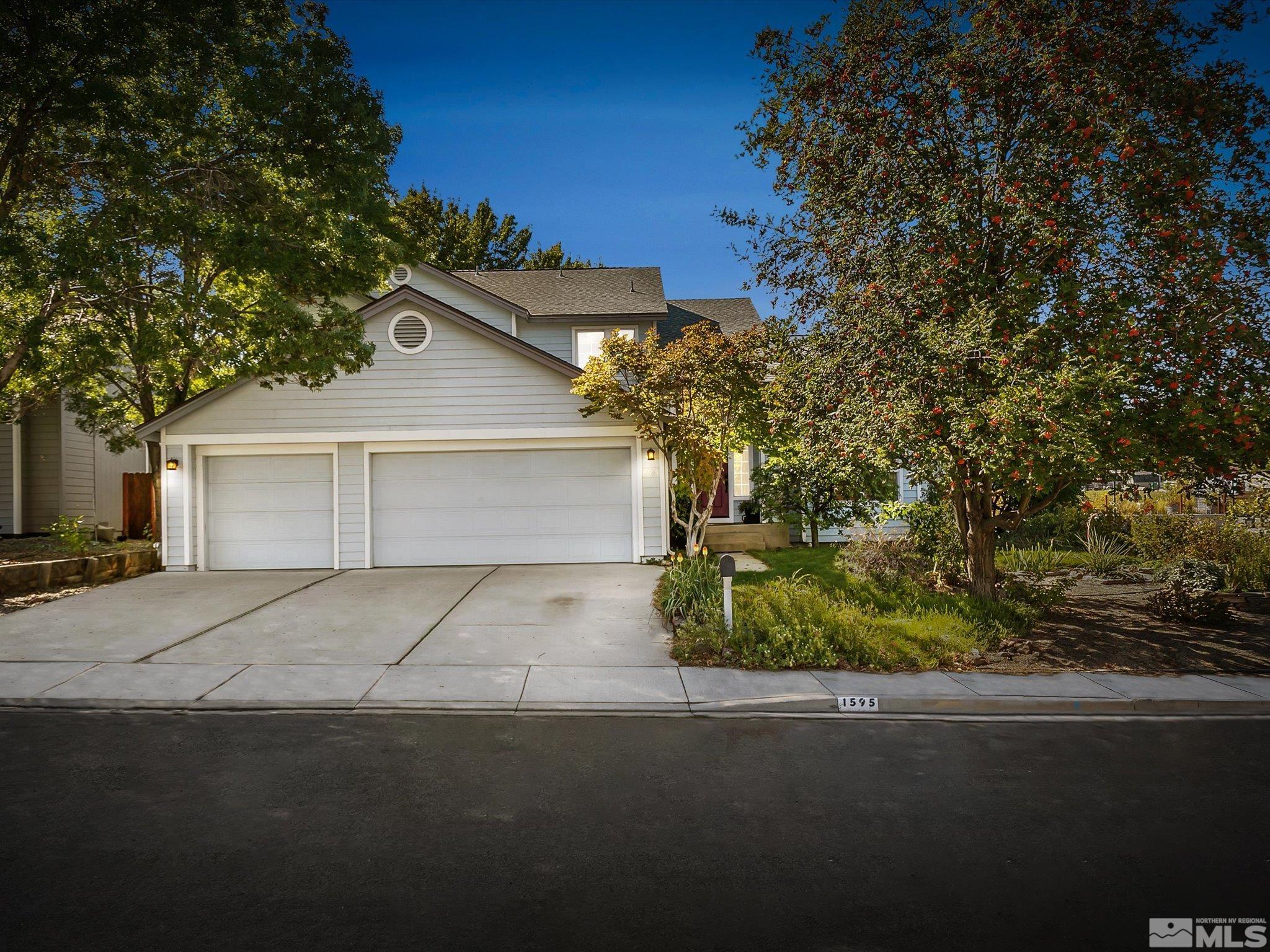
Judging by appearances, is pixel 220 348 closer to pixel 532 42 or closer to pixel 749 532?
pixel 532 42

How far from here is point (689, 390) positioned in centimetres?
1184

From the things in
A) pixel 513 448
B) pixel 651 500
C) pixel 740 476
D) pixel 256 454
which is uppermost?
pixel 513 448

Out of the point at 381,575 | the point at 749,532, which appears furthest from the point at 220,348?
the point at 749,532

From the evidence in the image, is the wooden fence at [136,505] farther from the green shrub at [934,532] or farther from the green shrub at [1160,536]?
the green shrub at [1160,536]

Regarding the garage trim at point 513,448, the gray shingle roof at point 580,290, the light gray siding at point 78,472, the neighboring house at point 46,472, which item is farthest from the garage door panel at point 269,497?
the gray shingle roof at point 580,290

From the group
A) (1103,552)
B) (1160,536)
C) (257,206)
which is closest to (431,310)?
(257,206)

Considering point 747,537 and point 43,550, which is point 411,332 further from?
point 747,537

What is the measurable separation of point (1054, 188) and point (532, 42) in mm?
10479

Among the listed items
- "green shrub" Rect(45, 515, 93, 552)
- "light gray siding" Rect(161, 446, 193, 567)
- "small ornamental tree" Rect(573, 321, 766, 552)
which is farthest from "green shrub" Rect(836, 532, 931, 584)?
"green shrub" Rect(45, 515, 93, 552)

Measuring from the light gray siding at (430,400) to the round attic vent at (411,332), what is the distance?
0.14 m

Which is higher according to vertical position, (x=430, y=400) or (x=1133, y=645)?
(x=430, y=400)

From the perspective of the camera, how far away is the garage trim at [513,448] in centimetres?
1292

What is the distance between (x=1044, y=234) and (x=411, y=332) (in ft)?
32.9

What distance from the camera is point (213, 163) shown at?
10.6 m
